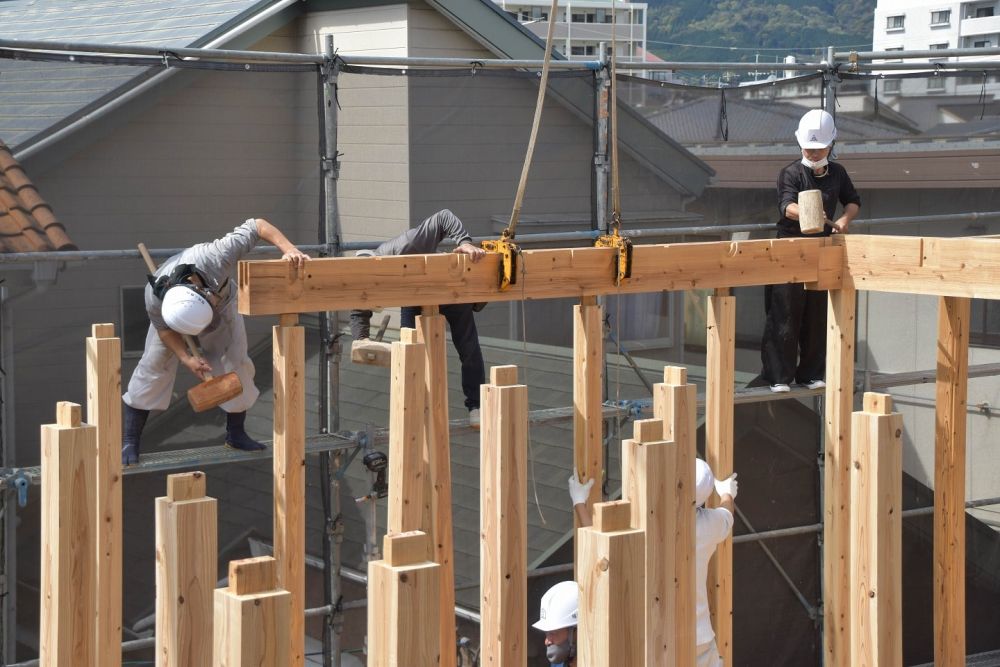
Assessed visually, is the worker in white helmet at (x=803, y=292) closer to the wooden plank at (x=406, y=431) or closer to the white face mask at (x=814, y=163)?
the white face mask at (x=814, y=163)

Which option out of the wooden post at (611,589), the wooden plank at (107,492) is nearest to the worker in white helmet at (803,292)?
the wooden plank at (107,492)

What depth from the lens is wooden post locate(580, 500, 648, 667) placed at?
300 cm

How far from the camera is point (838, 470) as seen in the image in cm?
556

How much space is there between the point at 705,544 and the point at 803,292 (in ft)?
9.30

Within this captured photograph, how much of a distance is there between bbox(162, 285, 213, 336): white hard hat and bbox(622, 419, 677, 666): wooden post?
2617mm

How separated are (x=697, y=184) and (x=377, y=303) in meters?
3.88

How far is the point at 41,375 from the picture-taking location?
20.1 ft

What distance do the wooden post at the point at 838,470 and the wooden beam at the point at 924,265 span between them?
17 centimetres

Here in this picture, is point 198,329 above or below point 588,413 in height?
above

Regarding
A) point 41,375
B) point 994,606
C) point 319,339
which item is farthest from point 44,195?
point 994,606

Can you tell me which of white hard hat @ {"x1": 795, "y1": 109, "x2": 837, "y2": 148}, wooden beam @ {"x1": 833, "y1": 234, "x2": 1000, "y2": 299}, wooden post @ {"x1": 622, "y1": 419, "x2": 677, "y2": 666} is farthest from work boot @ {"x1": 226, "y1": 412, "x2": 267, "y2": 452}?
white hard hat @ {"x1": 795, "y1": 109, "x2": 837, "y2": 148}

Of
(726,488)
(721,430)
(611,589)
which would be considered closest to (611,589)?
(611,589)

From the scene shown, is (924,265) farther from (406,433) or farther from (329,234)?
(329,234)

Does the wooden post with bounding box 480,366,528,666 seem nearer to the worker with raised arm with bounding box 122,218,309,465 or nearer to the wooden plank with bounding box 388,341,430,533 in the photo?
the wooden plank with bounding box 388,341,430,533
